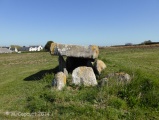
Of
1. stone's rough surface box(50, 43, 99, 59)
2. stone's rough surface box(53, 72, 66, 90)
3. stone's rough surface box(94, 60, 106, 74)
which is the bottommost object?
stone's rough surface box(53, 72, 66, 90)

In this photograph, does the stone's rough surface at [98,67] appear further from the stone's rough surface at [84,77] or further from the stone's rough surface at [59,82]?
the stone's rough surface at [59,82]

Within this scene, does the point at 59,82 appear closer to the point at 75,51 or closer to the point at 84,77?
the point at 84,77

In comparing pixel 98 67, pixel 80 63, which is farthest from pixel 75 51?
pixel 80 63

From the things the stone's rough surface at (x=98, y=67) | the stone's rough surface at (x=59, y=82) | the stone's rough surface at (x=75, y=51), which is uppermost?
the stone's rough surface at (x=75, y=51)

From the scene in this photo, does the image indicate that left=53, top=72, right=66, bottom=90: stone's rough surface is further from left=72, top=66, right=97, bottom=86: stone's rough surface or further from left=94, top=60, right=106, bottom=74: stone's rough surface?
left=94, top=60, right=106, bottom=74: stone's rough surface

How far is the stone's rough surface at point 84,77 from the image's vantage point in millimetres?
9047

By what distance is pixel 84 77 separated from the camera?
9258mm

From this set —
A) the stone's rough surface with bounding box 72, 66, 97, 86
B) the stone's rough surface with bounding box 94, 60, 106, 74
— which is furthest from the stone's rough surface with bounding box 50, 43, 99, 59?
the stone's rough surface with bounding box 72, 66, 97, 86

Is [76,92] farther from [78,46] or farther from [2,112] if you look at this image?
[78,46]

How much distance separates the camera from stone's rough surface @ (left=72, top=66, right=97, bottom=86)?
9.05 metres

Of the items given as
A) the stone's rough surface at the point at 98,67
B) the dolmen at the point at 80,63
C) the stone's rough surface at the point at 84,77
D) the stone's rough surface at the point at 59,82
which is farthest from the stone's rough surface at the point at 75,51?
the stone's rough surface at the point at 59,82

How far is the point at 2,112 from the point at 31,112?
110 cm

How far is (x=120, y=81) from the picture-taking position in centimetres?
803

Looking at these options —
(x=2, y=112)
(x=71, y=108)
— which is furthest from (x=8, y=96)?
(x=71, y=108)
